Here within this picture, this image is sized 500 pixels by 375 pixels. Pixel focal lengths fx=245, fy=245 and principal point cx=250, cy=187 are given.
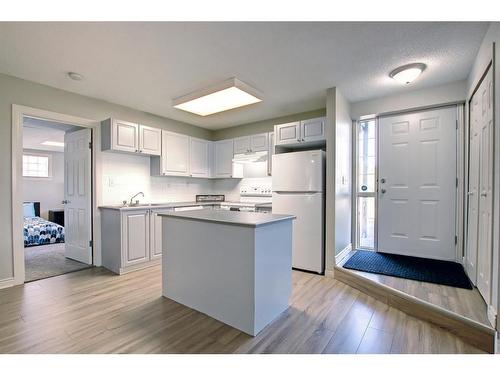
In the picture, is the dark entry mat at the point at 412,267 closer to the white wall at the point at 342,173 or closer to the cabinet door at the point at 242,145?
the white wall at the point at 342,173

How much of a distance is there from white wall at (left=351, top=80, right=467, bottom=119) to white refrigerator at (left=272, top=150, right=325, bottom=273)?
1.04 meters

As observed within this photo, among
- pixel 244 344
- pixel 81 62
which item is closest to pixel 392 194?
pixel 244 344

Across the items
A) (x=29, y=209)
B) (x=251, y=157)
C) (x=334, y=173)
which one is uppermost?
(x=251, y=157)

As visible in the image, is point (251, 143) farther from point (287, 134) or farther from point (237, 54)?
point (237, 54)

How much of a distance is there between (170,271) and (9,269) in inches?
75.0

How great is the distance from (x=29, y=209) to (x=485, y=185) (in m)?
8.66

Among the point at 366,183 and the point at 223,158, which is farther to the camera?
the point at 223,158

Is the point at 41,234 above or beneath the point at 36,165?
beneath

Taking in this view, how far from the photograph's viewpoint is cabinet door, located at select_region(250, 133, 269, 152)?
14.0 feet

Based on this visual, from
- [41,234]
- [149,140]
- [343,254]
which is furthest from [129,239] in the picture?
[343,254]

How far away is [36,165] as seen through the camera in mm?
6785

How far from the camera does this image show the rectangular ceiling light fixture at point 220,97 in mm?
2740

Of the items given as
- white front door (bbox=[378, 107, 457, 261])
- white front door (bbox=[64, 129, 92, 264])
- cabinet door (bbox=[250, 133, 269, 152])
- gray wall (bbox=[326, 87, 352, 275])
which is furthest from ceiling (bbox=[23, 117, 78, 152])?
white front door (bbox=[378, 107, 457, 261])

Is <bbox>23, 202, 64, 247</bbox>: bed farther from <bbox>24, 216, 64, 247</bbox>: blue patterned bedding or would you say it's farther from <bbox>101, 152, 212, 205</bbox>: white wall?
<bbox>101, 152, 212, 205</bbox>: white wall
